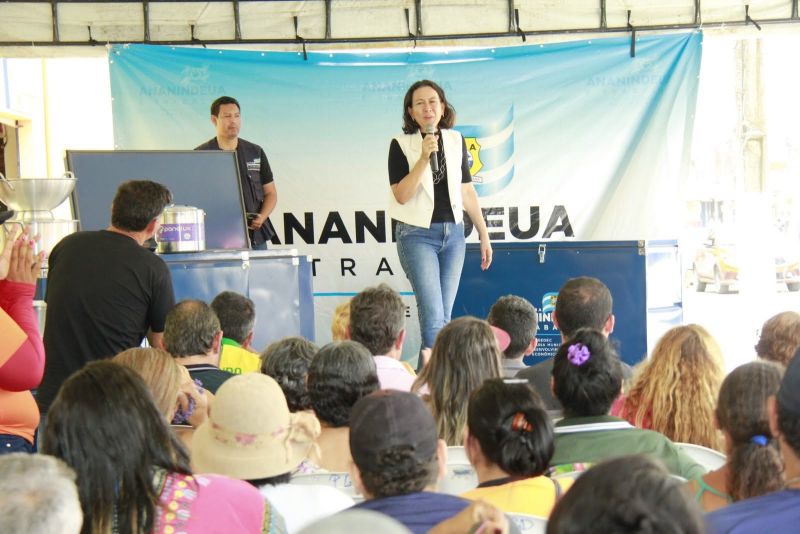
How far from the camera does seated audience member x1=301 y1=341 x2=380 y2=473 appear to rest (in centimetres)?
249

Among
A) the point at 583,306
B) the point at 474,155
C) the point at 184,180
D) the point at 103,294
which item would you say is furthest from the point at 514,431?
the point at 474,155

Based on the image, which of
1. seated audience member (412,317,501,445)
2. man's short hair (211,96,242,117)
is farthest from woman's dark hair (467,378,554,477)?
man's short hair (211,96,242,117)

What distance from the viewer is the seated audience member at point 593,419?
7.45 ft

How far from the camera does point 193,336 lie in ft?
10.5

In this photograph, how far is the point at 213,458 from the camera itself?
6.82 ft

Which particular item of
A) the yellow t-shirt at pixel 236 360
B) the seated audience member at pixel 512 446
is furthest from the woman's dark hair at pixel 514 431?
the yellow t-shirt at pixel 236 360

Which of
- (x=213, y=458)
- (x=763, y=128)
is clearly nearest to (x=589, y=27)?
(x=213, y=458)

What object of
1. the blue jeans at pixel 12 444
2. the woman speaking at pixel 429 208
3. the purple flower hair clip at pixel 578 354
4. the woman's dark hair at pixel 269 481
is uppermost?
the woman speaking at pixel 429 208

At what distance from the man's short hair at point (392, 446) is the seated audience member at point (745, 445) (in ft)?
1.82

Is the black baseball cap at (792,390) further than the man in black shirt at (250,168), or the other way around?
the man in black shirt at (250,168)

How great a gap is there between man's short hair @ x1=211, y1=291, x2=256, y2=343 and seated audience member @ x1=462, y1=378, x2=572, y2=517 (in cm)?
197

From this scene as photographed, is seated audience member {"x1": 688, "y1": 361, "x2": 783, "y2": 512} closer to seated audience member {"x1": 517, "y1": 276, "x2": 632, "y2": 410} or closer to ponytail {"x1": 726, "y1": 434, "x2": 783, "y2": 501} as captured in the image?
ponytail {"x1": 726, "y1": 434, "x2": 783, "y2": 501}

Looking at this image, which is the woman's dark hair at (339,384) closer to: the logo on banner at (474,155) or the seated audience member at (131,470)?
the seated audience member at (131,470)

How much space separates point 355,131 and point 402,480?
16.2 ft
